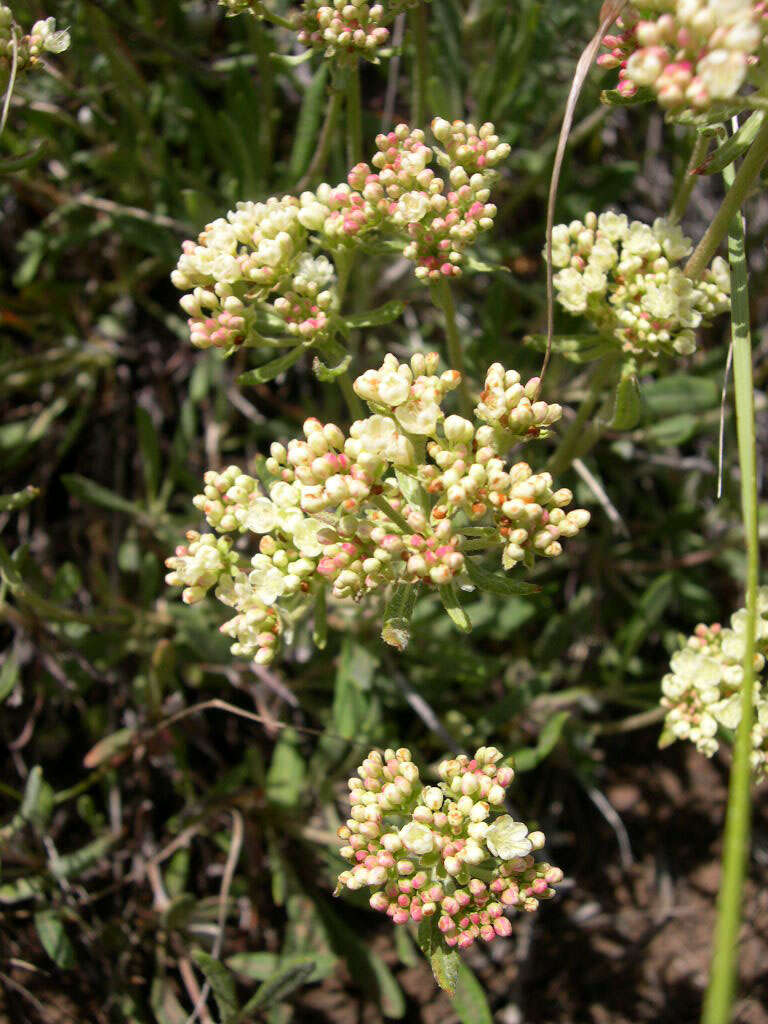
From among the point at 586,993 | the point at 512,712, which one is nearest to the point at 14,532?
the point at 512,712

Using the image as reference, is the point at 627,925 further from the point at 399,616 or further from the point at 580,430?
the point at 399,616

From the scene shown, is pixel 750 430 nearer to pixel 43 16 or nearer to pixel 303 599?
pixel 303 599

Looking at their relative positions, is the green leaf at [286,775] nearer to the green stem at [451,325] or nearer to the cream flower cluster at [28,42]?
the green stem at [451,325]

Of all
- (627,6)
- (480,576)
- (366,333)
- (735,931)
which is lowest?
(735,931)

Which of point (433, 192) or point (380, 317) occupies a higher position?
point (433, 192)

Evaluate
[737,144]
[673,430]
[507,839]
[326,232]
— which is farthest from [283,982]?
[737,144]

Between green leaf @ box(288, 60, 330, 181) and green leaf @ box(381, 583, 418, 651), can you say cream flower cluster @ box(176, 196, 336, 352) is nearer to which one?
green leaf @ box(381, 583, 418, 651)

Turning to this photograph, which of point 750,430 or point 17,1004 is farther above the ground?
point 750,430
